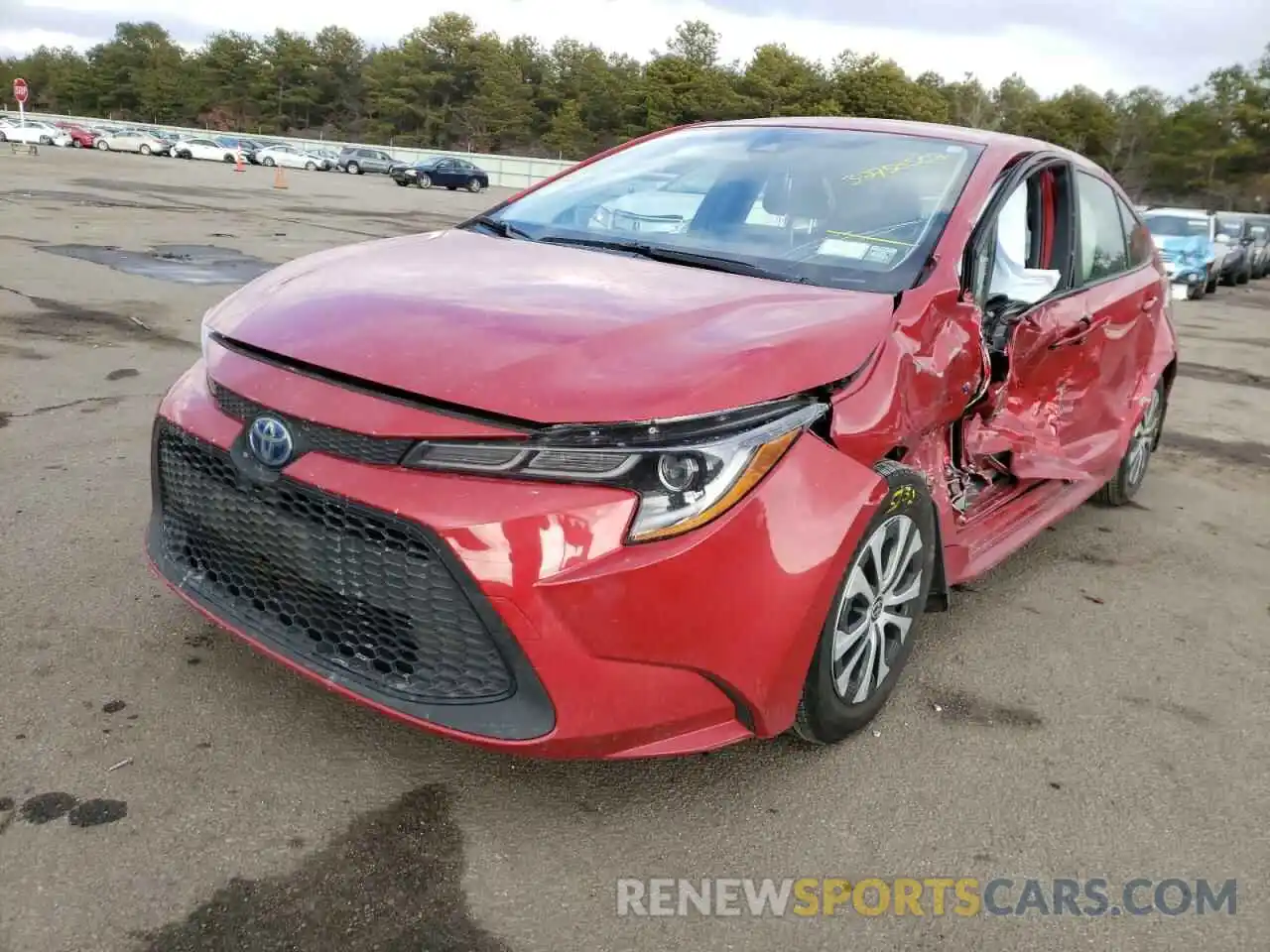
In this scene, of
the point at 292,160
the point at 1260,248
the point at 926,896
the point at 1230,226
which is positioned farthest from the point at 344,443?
the point at 292,160

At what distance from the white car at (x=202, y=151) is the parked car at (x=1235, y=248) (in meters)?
45.1

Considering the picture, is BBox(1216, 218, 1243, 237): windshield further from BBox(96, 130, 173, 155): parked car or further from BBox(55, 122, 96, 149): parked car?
BBox(55, 122, 96, 149): parked car

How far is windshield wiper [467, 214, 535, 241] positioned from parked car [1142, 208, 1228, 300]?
629 inches

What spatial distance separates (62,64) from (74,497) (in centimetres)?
13093

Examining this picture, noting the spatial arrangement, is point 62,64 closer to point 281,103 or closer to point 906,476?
point 281,103

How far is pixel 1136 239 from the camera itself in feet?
16.1

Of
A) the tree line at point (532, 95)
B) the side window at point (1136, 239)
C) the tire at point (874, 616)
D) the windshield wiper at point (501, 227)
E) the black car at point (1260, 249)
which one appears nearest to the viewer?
the tire at point (874, 616)

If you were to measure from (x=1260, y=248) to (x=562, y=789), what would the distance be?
2738 cm

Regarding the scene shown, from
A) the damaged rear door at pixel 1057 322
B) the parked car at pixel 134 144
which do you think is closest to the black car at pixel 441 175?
the parked car at pixel 134 144

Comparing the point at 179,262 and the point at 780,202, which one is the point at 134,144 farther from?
the point at 780,202

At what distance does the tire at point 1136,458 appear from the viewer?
16.3ft

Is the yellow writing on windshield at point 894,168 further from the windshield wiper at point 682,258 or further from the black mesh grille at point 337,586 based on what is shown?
the black mesh grille at point 337,586

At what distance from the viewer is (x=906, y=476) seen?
2.59 m

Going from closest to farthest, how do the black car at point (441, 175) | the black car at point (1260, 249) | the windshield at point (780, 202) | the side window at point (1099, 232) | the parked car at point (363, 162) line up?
the windshield at point (780, 202) → the side window at point (1099, 232) → the black car at point (1260, 249) → the black car at point (441, 175) → the parked car at point (363, 162)
